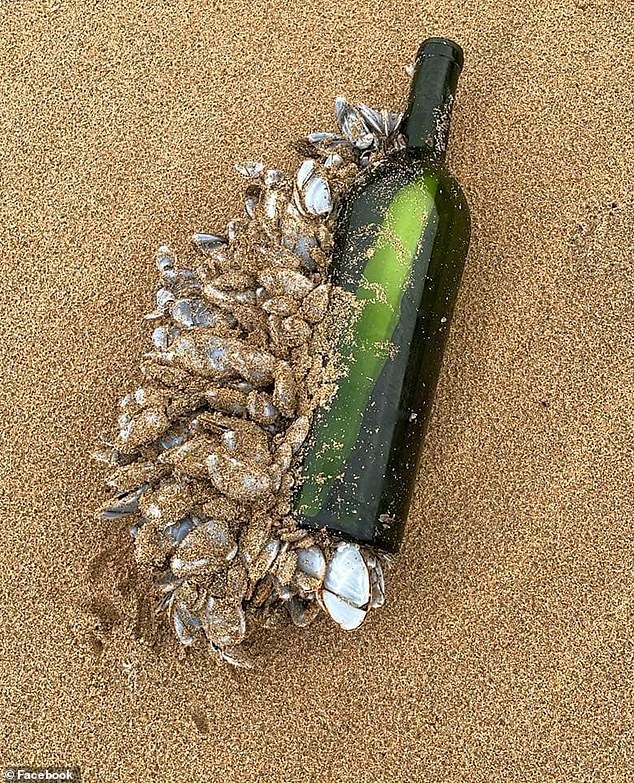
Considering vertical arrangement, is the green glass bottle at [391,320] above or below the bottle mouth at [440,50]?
below

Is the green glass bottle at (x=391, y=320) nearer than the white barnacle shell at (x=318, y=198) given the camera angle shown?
Yes

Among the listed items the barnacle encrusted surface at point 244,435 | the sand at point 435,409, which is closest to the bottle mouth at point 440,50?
the barnacle encrusted surface at point 244,435

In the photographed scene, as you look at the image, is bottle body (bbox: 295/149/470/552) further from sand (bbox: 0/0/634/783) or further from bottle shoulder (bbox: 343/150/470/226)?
sand (bbox: 0/0/634/783)

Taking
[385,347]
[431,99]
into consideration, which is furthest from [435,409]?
[431,99]

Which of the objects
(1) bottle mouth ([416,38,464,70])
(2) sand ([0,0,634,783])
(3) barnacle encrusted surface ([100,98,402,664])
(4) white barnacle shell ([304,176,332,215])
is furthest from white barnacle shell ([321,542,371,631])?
(1) bottle mouth ([416,38,464,70])

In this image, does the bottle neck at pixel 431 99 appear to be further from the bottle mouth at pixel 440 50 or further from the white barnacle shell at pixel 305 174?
the white barnacle shell at pixel 305 174

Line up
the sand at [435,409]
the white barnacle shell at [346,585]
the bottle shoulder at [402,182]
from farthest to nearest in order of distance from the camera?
the sand at [435,409] → the bottle shoulder at [402,182] → the white barnacle shell at [346,585]
